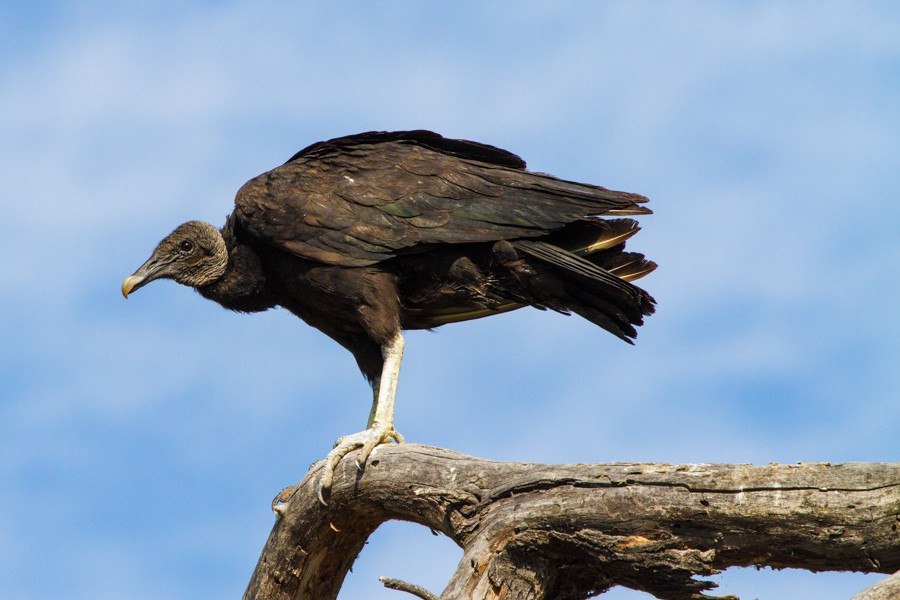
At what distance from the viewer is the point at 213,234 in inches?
191

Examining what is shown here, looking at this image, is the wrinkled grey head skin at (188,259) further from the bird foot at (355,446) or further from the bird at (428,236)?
the bird foot at (355,446)

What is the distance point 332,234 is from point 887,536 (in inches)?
104

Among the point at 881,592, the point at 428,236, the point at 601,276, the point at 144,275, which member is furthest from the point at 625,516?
the point at 144,275

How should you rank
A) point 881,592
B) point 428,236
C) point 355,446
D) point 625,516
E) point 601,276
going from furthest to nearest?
point 428,236, point 601,276, point 355,446, point 625,516, point 881,592

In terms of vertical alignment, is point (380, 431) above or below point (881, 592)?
above

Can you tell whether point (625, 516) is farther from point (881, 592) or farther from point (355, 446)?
point (355, 446)

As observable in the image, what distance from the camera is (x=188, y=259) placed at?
A: 4895 millimetres

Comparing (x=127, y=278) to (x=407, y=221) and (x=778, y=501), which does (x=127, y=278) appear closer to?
(x=407, y=221)

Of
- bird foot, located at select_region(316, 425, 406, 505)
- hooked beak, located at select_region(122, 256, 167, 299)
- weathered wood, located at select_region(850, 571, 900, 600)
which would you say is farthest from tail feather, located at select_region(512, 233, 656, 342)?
hooked beak, located at select_region(122, 256, 167, 299)

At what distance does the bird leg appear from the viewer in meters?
3.77

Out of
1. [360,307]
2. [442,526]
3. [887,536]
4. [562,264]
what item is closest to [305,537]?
[442,526]

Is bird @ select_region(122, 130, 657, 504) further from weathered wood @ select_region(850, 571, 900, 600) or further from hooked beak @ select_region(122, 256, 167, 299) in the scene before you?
weathered wood @ select_region(850, 571, 900, 600)

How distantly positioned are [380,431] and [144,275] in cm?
181

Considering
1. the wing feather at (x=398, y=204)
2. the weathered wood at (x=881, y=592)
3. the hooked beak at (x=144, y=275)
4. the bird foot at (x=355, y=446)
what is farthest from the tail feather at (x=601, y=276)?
the hooked beak at (x=144, y=275)
